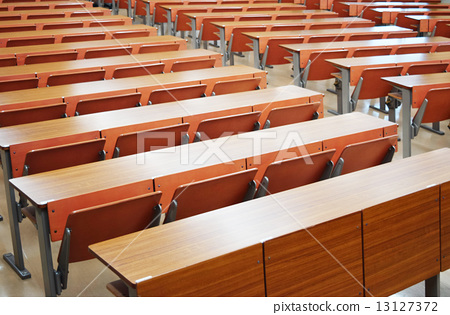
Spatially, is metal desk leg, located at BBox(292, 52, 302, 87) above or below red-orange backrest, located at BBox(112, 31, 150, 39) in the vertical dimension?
below

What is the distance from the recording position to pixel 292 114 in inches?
160

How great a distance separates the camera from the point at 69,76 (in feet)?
16.3

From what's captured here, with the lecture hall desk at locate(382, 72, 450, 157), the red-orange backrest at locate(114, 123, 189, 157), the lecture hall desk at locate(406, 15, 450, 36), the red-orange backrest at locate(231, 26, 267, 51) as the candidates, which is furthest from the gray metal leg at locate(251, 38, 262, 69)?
the red-orange backrest at locate(114, 123, 189, 157)

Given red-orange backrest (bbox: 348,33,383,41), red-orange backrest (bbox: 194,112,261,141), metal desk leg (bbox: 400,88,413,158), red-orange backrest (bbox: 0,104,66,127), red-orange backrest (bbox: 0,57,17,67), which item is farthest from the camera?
red-orange backrest (bbox: 348,33,383,41)

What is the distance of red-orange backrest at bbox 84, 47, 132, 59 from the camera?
590cm

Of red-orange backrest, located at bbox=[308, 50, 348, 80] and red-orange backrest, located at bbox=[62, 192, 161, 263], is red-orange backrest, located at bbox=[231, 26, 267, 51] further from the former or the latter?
red-orange backrest, located at bbox=[62, 192, 161, 263]

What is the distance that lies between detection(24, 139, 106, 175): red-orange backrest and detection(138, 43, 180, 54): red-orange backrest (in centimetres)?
291

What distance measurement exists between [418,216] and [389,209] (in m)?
0.20

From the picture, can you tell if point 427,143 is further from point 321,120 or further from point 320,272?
point 320,272

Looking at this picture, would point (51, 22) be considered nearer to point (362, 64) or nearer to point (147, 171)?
point (362, 64)

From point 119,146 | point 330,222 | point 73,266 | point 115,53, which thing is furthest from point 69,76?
point 330,222

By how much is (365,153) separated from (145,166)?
129 centimetres

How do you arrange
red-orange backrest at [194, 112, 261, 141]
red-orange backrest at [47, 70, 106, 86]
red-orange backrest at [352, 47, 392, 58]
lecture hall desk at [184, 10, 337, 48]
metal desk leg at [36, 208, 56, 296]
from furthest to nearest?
lecture hall desk at [184, 10, 337, 48], red-orange backrest at [352, 47, 392, 58], red-orange backrest at [47, 70, 106, 86], red-orange backrest at [194, 112, 261, 141], metal desk leg at [36, 208, 56, 296]
